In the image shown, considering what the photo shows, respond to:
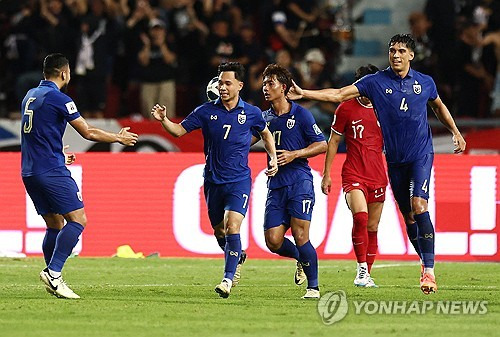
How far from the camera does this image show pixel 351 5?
25.0 m

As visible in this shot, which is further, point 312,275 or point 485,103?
point 485,103

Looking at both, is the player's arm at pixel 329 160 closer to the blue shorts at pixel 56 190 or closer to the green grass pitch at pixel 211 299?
the green grass pitch at pixel 211 299

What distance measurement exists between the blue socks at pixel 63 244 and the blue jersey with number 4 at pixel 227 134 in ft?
5.14

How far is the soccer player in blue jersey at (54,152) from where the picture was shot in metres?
12.0

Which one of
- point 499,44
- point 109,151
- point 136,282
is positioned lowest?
point 136,282

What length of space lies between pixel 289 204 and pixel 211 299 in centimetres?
137

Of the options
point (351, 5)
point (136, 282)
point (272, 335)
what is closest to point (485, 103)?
point (351, 5)

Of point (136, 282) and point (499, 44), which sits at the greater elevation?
point (499, 44)

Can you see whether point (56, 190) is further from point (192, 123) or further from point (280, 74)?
point (280, 74)

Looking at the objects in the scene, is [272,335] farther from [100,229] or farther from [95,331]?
[100,229]

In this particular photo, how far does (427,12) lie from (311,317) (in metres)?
12.8

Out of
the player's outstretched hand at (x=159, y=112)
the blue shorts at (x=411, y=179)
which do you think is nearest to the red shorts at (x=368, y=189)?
the blue shorts at (x=411, y=179)

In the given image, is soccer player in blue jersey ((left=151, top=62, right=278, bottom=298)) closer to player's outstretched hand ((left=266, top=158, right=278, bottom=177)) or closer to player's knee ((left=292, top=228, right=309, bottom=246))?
player's outstretched hand ((left=266, top=158, right=278, bottom=177))
